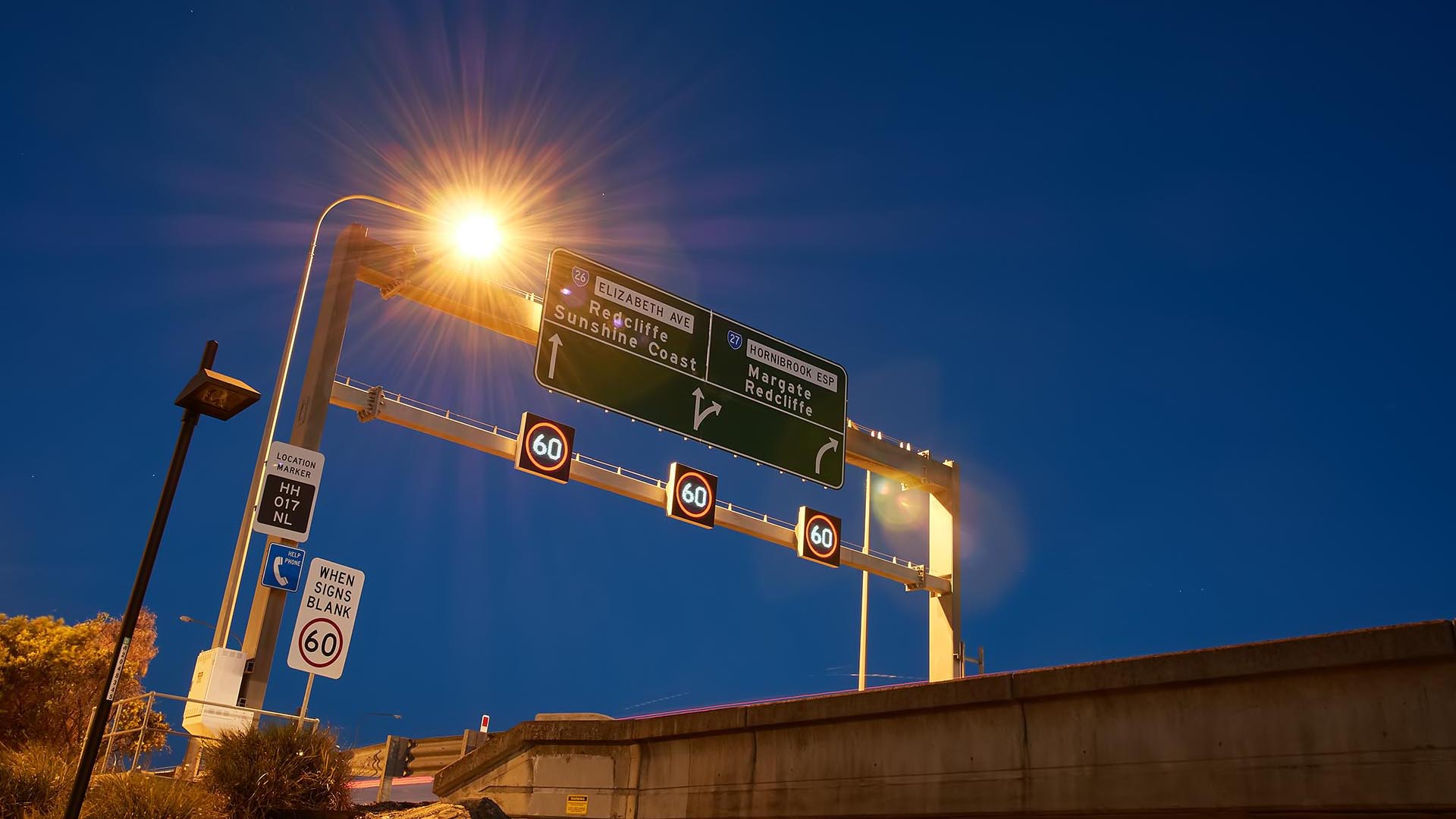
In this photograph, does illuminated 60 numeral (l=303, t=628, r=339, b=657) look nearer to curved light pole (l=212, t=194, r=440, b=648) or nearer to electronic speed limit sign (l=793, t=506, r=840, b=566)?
curved light pole (l=212, t=194, r=440, b=648)

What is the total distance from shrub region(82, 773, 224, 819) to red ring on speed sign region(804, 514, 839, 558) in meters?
12.7

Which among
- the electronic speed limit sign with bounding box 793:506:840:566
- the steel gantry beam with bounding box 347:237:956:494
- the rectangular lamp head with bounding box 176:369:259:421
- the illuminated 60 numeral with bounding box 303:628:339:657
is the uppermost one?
the steel gantry beam with bounding box 347:237:956:494

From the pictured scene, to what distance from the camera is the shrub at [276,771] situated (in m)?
12.6

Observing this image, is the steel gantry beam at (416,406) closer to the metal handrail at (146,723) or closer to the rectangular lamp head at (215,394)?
the metal handrail at (146,723)

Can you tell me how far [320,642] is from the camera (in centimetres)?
1397

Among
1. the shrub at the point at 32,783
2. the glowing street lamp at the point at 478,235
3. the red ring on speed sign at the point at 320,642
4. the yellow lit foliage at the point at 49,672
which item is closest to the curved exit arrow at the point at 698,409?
the glowing street lamp at the point at 478,235

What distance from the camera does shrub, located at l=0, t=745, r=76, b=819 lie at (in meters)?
12.0

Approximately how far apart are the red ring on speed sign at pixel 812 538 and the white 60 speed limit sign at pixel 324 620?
10474mm

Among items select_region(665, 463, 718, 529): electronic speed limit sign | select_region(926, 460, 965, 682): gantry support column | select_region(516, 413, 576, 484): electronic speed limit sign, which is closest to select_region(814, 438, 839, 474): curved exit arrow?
select_region(665, 463, 718, 529): electronic speed limit sign

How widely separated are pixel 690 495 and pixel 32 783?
37.1ft

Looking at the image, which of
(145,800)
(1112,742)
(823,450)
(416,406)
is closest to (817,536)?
(823,450)

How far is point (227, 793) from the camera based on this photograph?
41.4 feet

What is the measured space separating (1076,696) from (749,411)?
12.3 metres

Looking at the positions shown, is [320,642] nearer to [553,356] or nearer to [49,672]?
[553,356]
